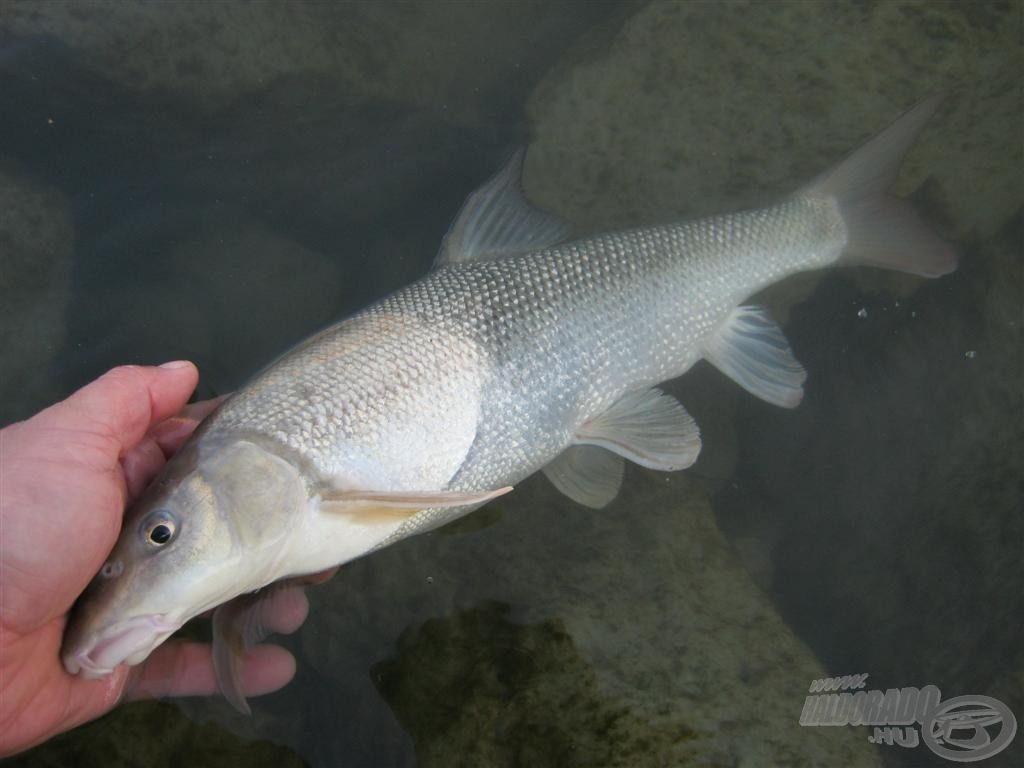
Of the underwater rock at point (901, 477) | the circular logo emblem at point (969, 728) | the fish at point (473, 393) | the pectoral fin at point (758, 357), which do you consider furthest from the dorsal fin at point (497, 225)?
the circular logo emblem at point (969, 728)

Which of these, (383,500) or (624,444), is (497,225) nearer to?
(624,444)

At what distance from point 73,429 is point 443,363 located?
3.32ft

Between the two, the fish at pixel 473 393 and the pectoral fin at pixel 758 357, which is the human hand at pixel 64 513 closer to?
the fish at pixel 473 393

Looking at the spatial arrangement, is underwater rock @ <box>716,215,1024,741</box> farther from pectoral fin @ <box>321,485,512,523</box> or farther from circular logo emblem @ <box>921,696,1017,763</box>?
pectoral fin @ <box>321,485,512,523</box>

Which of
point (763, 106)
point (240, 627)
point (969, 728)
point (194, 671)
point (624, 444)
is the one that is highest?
point (763, 106)

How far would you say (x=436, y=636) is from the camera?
2.68 m

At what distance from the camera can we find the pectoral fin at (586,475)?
2.76 m

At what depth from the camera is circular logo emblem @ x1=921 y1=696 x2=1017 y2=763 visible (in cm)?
286

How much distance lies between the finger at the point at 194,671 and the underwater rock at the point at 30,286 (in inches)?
48.0

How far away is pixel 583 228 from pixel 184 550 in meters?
2.68

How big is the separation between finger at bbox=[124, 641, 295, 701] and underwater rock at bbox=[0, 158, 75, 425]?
1.22 metres

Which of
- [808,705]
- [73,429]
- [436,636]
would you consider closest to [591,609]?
[436,636]

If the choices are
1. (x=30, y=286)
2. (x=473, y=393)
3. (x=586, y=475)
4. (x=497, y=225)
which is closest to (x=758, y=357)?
(x=586, y=475)

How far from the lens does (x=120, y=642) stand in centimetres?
177
